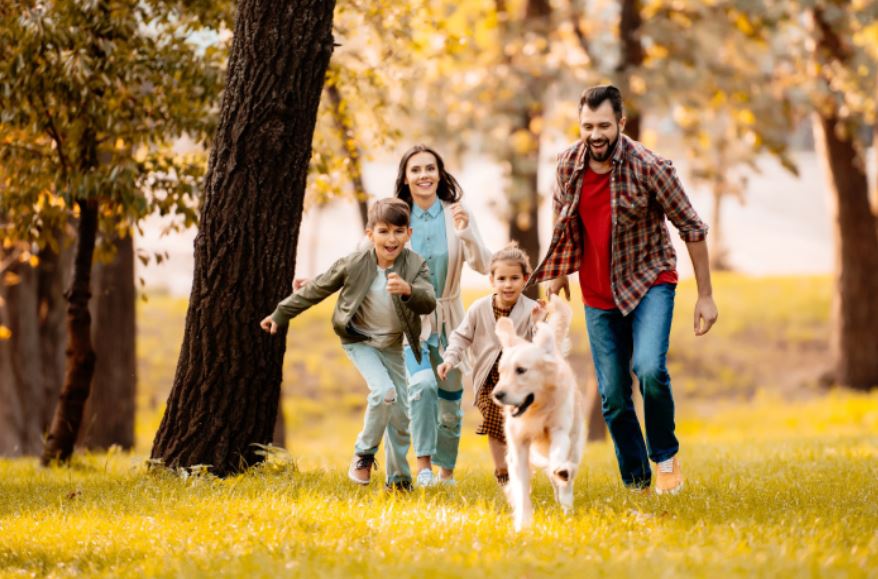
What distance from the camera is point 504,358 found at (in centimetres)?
588

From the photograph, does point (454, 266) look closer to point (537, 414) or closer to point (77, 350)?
point (537, 414)

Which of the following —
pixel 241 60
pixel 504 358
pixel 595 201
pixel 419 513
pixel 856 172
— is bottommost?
pixel 419 513

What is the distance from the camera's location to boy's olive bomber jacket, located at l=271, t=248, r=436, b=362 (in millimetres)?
6938

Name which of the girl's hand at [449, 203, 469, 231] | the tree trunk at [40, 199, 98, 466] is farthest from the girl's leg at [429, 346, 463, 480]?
the tree trunk at [40, 199, 98, 466]

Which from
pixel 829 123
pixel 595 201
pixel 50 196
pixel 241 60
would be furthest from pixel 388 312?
pixel 829 123

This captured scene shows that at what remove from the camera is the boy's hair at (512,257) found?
732 centimetres

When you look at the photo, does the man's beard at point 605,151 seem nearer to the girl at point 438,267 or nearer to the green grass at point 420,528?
the girl at point 438,267

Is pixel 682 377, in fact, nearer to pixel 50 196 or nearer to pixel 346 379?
pixel 346 379

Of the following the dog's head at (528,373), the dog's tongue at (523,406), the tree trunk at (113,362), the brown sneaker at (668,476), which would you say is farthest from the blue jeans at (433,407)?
the tree trunk at (113,362)

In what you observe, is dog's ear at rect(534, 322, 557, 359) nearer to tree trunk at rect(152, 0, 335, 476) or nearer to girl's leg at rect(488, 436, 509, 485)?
girl's leg at rect(488, 436, 509, 485)

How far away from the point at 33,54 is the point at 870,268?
16.6m

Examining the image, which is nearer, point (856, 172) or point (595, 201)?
point (595, 201)

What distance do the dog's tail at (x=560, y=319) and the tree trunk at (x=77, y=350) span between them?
4779mm

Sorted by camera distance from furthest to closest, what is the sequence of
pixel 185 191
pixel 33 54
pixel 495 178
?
pixel 495 178 < pixel 185 191 < pixel 33 54
